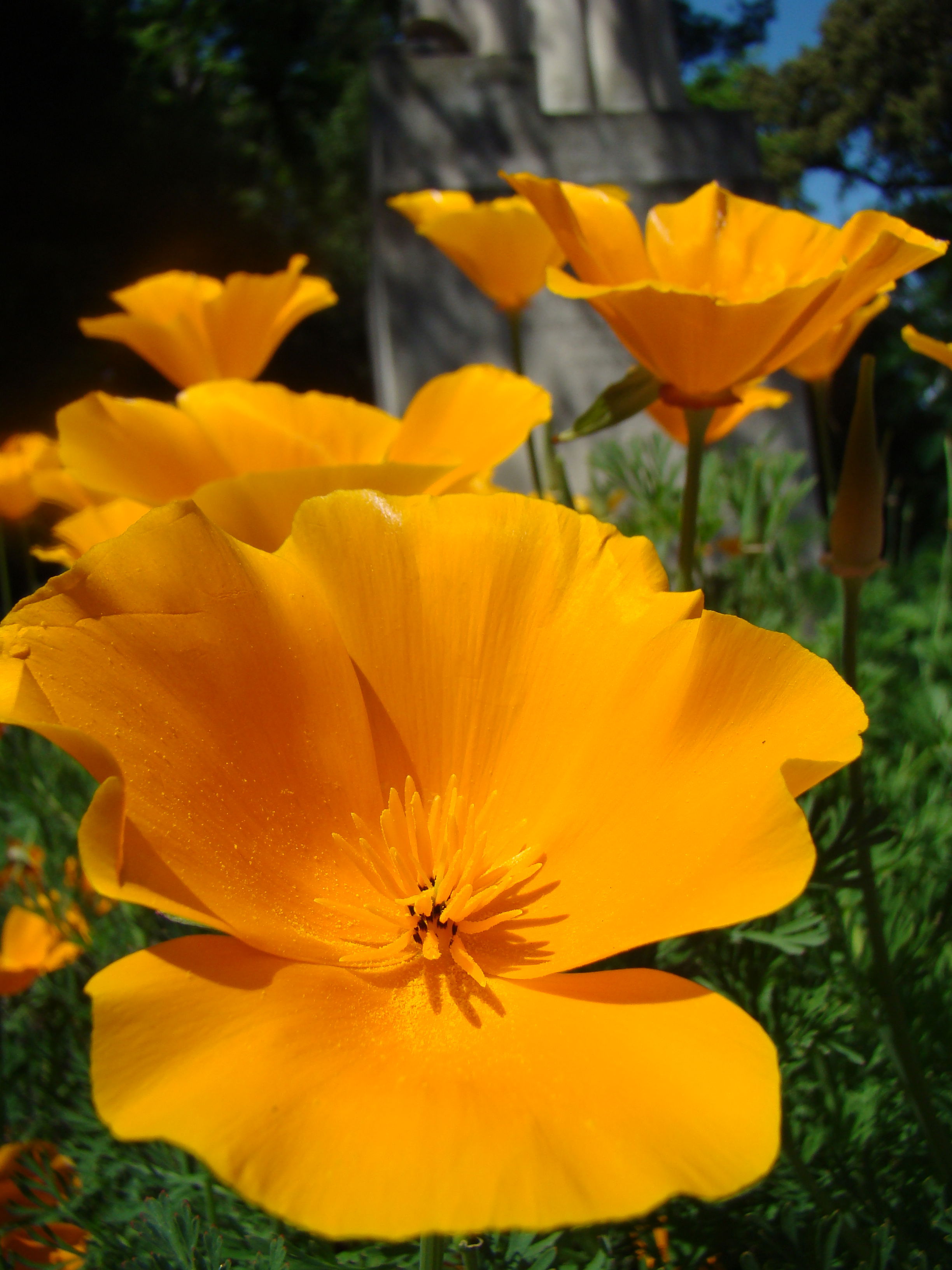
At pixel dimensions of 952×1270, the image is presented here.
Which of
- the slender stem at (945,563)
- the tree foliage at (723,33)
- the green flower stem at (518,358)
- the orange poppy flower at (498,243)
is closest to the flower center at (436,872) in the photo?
the green flower stem at (518,358)

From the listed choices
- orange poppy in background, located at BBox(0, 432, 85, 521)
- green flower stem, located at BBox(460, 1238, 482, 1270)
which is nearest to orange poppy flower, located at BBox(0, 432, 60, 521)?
orange poppy in background, located at BBox(0, 432, 85, 521)

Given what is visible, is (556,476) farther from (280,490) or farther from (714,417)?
(280,490)

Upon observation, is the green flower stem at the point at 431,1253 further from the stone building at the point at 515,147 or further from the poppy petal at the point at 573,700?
the stone building at the point at 515,147

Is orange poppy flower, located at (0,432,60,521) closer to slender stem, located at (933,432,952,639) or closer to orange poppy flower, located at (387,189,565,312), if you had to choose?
orange poppy flower, located at (387,189,565,312)

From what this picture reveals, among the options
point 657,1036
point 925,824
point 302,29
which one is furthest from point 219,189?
point 657,1036

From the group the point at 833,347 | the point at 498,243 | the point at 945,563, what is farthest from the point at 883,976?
the point at 945,563
